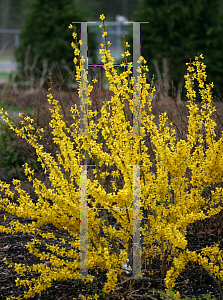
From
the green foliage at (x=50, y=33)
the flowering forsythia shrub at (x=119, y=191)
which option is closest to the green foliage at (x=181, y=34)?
the green foliage at (x=50, y=33)

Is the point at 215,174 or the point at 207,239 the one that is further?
the point at 207,239

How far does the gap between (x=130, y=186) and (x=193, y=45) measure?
335 inches

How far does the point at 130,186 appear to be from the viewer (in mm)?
2449

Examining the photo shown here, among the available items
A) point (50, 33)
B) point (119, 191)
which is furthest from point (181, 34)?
point (119, 191)

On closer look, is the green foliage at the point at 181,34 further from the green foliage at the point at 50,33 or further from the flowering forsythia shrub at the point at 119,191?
the flowering forsythia shrub at the point at 119,191

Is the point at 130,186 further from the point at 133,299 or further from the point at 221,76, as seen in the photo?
the point at 221,76

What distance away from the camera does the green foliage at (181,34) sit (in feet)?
31.6

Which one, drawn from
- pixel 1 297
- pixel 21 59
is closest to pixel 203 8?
pixel 21 59

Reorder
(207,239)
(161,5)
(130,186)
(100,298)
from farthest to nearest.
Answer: (161,5)
(207,239)
(100,298)
(130,186)

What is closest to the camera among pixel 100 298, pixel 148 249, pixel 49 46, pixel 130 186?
pixel 130 186

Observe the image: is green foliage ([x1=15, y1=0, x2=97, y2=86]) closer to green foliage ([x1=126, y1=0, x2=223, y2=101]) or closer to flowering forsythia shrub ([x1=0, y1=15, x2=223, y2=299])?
green foliage ([x1=126, y1=0, x2=223, y2=101])

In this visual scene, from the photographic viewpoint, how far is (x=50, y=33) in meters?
12.8

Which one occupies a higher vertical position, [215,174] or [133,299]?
[215,174]

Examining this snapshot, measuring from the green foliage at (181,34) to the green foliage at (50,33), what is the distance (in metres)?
3.15
